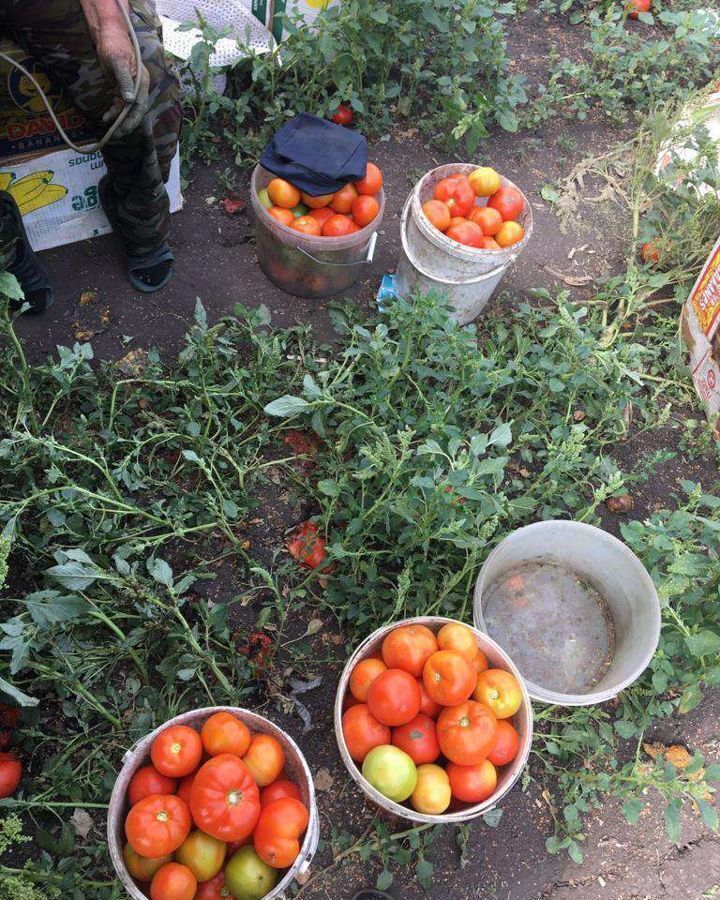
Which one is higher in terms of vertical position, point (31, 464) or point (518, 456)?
point (31, 464)

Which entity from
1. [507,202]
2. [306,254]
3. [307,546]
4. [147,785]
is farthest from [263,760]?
[507,202]

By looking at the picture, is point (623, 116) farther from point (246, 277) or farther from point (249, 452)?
point (249, 452)

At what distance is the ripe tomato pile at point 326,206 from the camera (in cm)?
310

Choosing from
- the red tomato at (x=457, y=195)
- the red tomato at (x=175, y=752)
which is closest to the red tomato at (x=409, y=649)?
the red tomato at (x=175, y=752)

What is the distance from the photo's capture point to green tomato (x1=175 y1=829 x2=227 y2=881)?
Answer: 1809 millimetres

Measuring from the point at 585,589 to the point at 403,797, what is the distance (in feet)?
3.83

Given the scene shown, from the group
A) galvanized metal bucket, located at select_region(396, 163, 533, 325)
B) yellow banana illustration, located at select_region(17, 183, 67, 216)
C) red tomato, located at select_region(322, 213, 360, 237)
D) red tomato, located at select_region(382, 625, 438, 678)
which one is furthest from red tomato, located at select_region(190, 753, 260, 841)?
yellow banana illustration, located at select_region(17, 183, 67, 216)

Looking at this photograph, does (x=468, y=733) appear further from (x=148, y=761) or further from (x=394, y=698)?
(x=148, y=761)

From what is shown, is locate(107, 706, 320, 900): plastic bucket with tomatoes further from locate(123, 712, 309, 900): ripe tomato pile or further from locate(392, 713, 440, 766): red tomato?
locate(392, 713, 440, 766): red tomato

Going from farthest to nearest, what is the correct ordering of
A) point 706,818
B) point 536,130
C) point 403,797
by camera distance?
point 536,130
point 706,818
point 403,797

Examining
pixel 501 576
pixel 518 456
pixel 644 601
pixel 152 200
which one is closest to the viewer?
pixel 644 601

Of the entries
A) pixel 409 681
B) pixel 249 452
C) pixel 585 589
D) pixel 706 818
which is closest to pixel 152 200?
pixel 249 452

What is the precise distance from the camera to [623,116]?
4543mm

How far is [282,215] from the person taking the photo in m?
3.10
